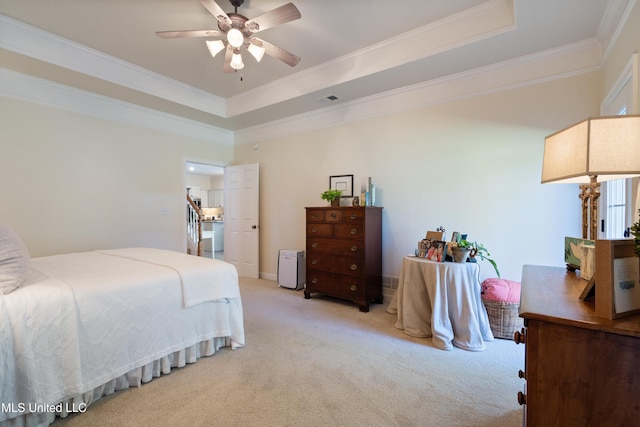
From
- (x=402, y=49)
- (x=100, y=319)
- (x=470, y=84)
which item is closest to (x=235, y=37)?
(x=402, y=49)

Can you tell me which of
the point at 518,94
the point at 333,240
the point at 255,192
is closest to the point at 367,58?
the point at 518,94

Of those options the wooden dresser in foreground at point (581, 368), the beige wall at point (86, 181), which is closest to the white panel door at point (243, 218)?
the beige wall at point (86, 181)

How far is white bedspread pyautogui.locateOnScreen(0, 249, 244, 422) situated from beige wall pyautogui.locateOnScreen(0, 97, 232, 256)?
138 cm

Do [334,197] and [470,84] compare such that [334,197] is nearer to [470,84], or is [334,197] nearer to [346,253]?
[346,253]

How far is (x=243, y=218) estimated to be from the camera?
519 cm

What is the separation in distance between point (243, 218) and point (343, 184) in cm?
207

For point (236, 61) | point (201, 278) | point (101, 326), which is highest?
point (236, 61)

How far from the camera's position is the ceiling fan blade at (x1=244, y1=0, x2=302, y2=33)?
2.09 metres

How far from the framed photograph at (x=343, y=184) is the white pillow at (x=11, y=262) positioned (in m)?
3.22

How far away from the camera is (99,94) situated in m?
3.79

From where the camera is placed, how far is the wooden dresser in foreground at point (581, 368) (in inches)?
29.9

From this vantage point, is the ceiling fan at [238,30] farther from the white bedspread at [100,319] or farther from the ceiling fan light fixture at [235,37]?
the white bedspread at [100,319]

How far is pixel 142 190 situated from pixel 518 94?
16.1ft

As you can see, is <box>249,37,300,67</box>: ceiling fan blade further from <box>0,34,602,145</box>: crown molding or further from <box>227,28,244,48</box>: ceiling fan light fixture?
<box>0,34,602,145</box>: crown molding
